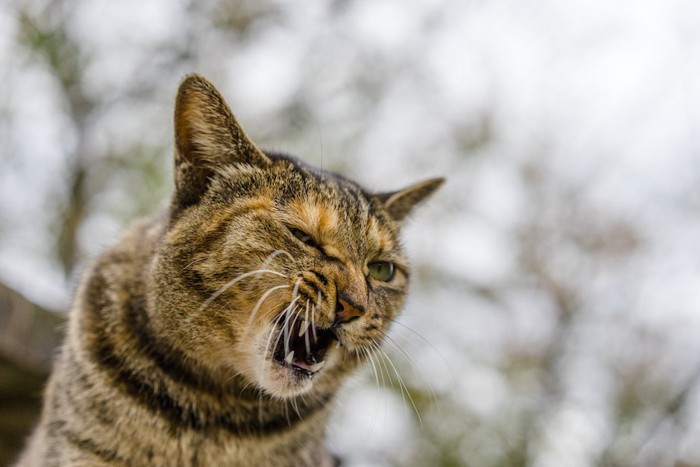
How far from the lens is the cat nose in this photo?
4.83 ft

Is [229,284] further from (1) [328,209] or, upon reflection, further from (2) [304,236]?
(1) [328,209]

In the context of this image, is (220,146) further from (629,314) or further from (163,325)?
(629,314)

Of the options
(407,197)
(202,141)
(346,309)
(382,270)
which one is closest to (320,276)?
→ (346,309)

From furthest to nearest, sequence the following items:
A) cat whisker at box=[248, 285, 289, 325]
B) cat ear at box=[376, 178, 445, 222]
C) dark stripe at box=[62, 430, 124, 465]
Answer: cat ear at box=[376, 178, 445, 222] < dark stripe at box=[62, 430, 124, 465] < cat whisker at box=[248, 285, 289, 325]

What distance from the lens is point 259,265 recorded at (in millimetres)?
1500

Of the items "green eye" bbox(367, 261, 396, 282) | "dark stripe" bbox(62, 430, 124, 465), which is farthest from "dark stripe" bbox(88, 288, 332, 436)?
"green eye" bbox(367, 261, 396, 282)

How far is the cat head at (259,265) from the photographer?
149 centimetres

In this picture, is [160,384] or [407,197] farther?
[407,197]

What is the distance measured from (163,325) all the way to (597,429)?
3481 mm

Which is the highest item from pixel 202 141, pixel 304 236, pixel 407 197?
pixel 407 197

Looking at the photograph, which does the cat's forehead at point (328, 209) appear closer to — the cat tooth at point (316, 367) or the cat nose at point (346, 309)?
the cat nose at point (346, 309)

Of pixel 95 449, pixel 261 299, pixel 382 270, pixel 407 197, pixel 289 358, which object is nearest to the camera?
pixel 261 299

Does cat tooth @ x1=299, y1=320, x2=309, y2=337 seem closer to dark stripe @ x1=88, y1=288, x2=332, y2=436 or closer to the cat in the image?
the cat

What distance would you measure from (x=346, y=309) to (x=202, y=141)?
0.65 metres
